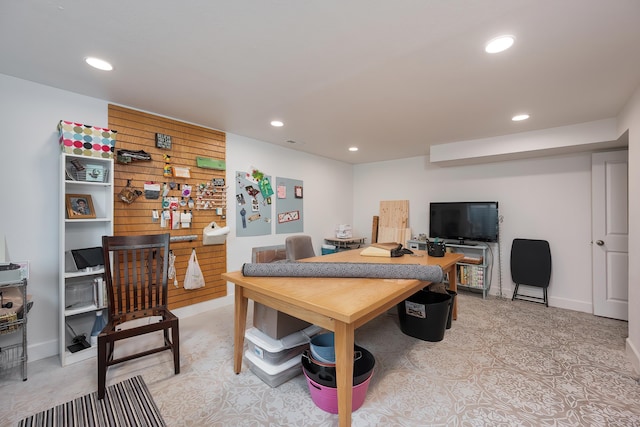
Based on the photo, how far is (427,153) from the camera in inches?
191

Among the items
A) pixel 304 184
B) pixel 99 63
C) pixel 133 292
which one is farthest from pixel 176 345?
pixel 304 184

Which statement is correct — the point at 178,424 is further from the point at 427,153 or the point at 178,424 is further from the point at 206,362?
the point at 427,153

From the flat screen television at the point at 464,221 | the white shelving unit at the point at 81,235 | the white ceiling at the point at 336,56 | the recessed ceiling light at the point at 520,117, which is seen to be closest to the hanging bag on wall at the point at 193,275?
the white shelving unit at the point at 81,235

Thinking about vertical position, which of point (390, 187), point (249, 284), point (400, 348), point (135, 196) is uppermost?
point (390, 187)

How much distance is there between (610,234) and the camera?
334 centimetres

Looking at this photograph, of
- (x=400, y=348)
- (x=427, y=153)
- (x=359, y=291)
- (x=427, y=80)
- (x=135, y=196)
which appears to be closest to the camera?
(x=359, y=291)

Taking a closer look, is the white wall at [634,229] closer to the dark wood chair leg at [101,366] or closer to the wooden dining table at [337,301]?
the wooden dining table at [337,301]

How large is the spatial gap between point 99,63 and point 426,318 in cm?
355

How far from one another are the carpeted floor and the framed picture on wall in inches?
50.2

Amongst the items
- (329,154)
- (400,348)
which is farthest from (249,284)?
(329,154)

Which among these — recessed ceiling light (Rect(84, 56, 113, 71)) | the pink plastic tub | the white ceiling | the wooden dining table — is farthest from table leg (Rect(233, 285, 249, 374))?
recessed ceiling light (Rect(84, 56, 113, 71))

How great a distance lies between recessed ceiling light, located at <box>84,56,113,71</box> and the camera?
6.41ft

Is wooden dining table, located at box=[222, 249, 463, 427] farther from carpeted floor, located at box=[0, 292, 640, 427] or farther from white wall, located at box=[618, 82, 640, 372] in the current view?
white wall, located at box=[618, 82, 640, 372]

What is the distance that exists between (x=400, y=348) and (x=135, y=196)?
313 centimetres
